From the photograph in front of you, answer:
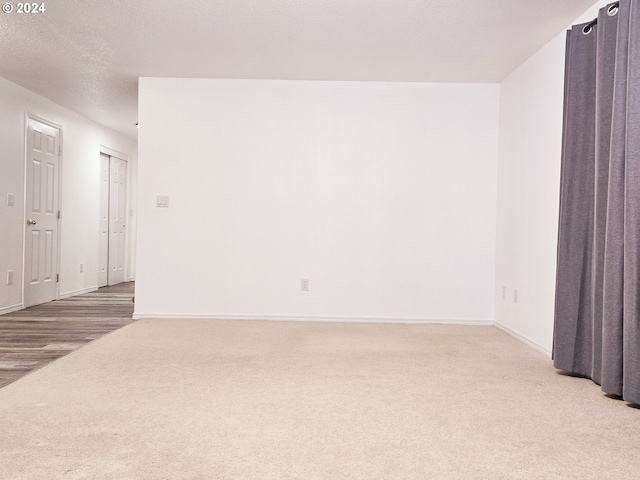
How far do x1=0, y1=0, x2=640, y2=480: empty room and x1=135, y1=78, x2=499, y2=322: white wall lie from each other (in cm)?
2

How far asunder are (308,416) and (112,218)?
273 inches

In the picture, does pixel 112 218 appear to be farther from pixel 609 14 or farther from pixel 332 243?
pixel 609 14

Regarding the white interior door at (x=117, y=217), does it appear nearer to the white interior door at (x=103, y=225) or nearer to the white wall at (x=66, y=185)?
the white interior door at (x=103, y=225)

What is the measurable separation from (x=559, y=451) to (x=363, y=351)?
197 centimetres

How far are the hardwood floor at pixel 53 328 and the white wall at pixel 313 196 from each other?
0.58m

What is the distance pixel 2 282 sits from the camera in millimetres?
5457

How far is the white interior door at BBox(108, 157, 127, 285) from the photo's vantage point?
28.1 feet

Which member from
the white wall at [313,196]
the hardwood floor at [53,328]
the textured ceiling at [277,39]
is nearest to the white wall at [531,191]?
the textured ceiling at [277,39]

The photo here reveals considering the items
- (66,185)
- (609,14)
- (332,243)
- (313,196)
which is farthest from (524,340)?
(66,185)

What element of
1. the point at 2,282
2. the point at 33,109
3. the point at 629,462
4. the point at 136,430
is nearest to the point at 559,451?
the point at 629,462

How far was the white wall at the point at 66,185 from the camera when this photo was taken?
5512 millimetres

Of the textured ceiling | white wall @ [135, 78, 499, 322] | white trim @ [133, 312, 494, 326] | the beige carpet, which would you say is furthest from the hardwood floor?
the textured ceiling

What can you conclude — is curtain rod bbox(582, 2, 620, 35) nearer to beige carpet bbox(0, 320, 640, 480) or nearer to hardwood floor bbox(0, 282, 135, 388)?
beige carpet bbox(0, 320, 640, 480)

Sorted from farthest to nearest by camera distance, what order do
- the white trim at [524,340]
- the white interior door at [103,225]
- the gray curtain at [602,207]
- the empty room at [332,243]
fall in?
the white interior door at [103,225], the white trim at [524,340], the gray curtain at [602,207], the empty room at [332,243]
